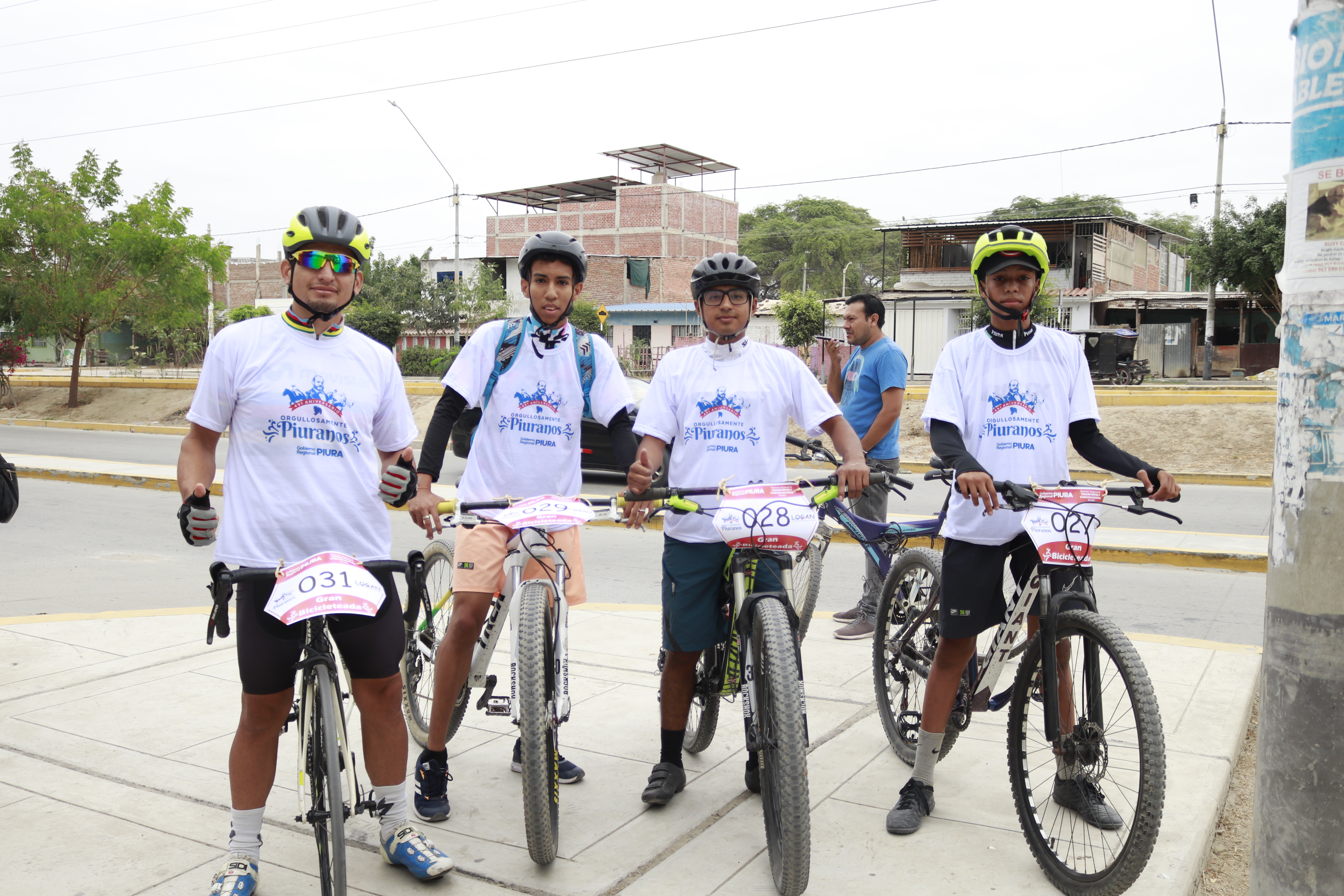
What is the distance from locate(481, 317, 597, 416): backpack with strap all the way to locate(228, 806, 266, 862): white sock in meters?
1.57

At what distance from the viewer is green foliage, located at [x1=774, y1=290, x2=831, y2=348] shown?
36844 mm

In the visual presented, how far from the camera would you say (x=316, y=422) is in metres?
3.14

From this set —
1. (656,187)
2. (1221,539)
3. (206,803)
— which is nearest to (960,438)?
(206,803)

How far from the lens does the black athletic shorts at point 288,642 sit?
3006mm

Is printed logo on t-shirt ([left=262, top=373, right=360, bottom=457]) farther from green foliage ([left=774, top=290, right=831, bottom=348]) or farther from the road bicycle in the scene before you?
green foliage ([left=774, top=290, right=831, bottom=348])

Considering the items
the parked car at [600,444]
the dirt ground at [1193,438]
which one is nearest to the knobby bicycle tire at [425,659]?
the parked car at [600,444]

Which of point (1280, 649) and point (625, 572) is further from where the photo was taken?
point (625, 572)

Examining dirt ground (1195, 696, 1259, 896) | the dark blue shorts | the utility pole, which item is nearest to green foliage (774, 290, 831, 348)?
the utility pole

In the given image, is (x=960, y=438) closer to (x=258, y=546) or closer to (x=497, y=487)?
(x=497, y=487)

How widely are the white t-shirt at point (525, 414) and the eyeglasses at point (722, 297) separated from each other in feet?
1.32

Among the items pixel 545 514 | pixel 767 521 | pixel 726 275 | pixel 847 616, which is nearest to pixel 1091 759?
pixel 767 521

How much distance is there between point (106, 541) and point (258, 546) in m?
8.49

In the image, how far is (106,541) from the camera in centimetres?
1034

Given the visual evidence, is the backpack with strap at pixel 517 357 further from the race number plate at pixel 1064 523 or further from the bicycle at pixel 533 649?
the race number plate at pixel 1064 523
